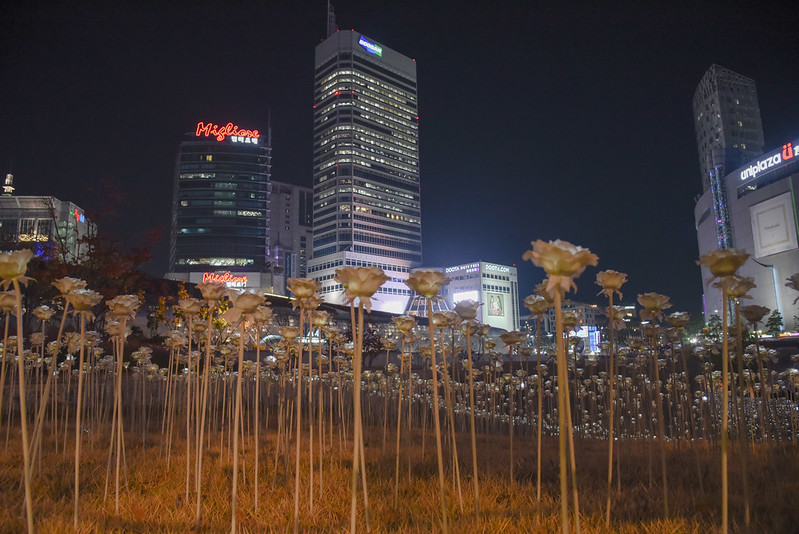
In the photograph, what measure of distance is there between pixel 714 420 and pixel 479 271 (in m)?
98.2

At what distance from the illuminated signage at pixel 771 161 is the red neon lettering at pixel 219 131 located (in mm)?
90686

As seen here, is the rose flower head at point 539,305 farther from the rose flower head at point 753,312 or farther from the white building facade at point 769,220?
the white building facade at point 769,220

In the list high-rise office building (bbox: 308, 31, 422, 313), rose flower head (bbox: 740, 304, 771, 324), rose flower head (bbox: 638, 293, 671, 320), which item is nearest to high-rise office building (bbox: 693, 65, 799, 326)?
rose flower head (bbox: 740, 304, 771, 324)

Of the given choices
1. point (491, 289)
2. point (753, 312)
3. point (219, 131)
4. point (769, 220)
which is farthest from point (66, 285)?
point (219, 131)

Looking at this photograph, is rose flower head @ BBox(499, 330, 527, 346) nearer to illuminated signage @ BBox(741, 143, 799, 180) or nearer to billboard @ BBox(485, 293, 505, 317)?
illuminated signage @ BBox(741, 143, 799, 180)

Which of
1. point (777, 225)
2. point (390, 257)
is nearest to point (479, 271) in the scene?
point (390, 257)

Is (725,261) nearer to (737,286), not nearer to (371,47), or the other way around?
(737,286)

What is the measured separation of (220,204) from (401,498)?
344 feet

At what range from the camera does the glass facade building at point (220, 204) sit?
323 ft

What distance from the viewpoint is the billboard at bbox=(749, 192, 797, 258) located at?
170ft

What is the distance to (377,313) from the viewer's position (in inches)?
2381

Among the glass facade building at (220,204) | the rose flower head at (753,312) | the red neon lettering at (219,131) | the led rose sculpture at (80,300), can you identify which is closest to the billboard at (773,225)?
the rose flower head at (753,312)

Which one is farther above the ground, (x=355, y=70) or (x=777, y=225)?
(x=355, y=70)

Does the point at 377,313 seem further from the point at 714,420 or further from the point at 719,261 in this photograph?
the point at 719,261
